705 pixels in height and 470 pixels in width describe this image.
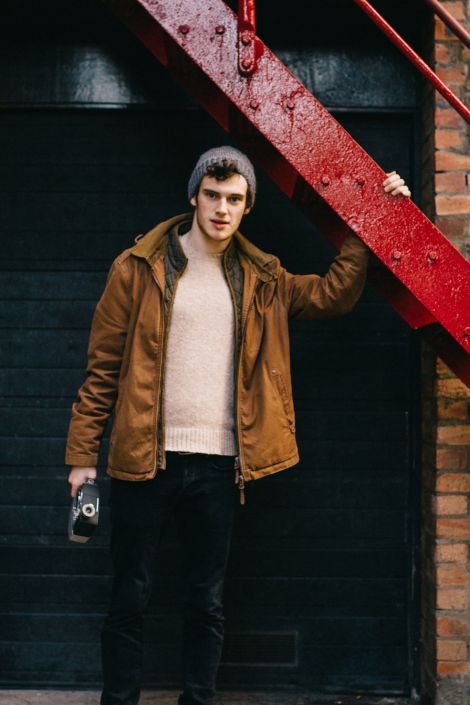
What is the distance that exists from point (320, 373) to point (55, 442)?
1.47 metres

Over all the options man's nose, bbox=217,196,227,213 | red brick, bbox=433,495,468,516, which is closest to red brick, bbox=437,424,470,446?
red brick, bbox=433,495,468,516

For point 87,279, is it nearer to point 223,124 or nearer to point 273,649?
point 223,124

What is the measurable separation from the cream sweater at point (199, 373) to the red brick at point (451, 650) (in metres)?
1.46

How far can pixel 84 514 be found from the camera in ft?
10.0

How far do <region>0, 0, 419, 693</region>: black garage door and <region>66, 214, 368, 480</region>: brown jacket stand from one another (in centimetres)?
78

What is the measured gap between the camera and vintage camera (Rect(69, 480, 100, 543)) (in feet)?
10.0

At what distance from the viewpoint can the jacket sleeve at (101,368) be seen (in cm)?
314

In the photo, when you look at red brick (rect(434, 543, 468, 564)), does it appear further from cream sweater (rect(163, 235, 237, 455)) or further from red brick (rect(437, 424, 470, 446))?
cream sweater (rect(163, 235, 237, 455))

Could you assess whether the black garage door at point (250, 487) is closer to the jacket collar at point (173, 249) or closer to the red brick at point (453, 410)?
the red brick at point (453, 410)

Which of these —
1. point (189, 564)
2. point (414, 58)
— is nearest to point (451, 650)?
point (189, 564)

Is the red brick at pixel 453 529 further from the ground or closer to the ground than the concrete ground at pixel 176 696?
further from the ground

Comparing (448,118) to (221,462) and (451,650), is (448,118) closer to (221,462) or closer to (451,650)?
(221,462)

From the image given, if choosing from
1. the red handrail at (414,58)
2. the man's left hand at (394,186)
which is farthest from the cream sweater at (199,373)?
the red handrail at (414,58)

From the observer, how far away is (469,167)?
358cm
